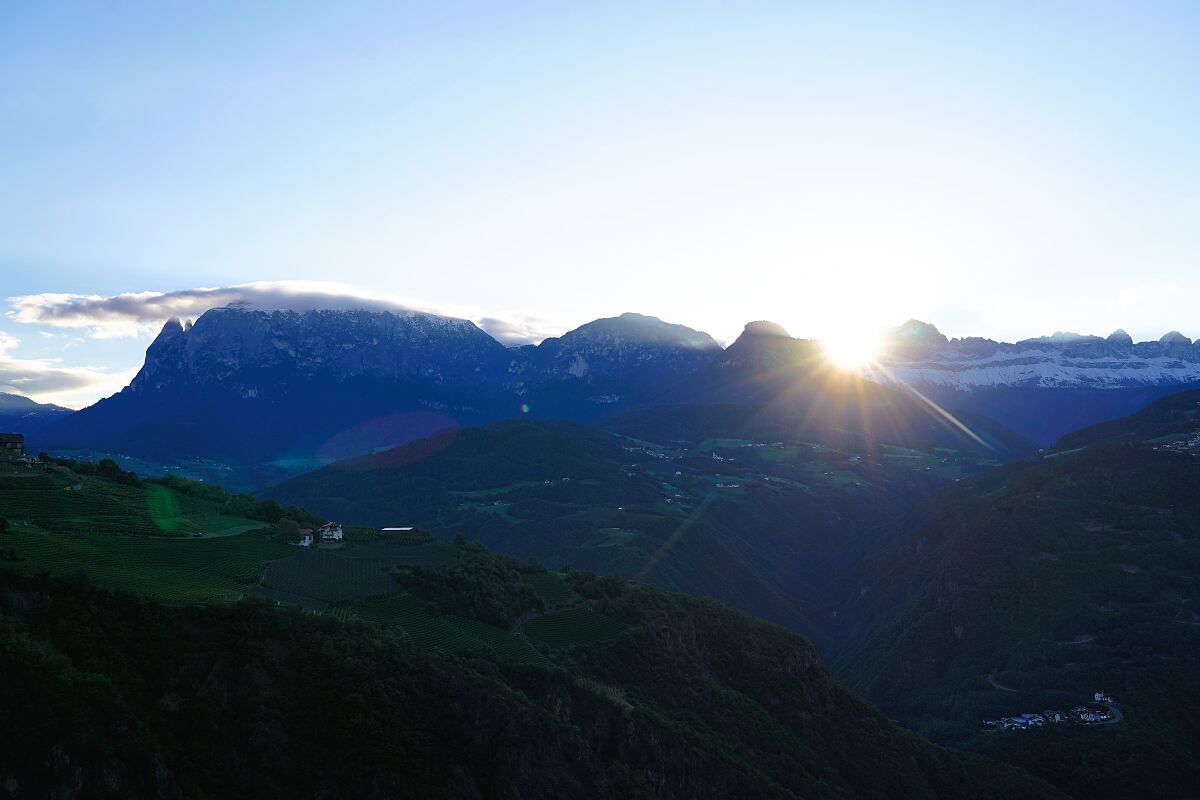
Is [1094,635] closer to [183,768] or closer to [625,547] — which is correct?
[625,547]

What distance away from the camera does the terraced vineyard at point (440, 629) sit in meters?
78.6

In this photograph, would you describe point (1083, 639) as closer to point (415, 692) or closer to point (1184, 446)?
point (1184, 446)

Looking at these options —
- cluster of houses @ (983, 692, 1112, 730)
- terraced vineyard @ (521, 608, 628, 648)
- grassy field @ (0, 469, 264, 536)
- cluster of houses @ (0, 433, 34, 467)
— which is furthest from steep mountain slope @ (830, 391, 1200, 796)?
cluster of houses @ (0, 433, 34, 467)

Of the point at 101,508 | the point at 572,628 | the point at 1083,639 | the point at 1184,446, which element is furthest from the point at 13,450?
the point at 1184,446

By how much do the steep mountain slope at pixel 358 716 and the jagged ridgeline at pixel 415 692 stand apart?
0.13m

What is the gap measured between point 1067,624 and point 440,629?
112 m

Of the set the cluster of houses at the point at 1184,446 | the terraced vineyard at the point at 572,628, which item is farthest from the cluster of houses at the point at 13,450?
the cluster of houses at the point at 1184,446

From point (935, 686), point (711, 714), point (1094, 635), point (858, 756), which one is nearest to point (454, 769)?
point (711, 714)

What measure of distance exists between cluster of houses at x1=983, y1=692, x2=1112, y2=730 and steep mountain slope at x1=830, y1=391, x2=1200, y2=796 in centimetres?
213

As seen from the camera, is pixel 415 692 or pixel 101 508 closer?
pixel 415 692

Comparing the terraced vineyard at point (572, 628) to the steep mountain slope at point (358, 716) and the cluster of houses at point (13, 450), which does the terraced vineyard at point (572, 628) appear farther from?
the cluster of houses at point (13, 450)

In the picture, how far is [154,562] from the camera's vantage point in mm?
76438

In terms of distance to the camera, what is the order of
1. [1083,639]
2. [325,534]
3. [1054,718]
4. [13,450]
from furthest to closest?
1. [1083,639]
2. [1054,718]
3. [13,450]
4. [325,534]

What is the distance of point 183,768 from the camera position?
177ft
